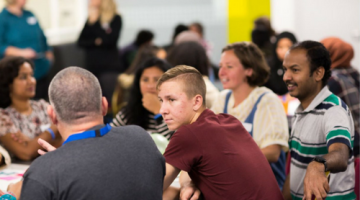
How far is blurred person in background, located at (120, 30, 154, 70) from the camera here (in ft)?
22.4

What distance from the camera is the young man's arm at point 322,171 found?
186cm

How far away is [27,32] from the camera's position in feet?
18.8

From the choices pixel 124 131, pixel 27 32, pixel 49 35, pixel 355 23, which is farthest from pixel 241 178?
pixel 49 35

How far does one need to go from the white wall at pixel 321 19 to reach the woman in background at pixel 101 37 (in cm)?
333

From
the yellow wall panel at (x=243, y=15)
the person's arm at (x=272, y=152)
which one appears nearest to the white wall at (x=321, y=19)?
the yellow wall panel at (x=243, y=15)

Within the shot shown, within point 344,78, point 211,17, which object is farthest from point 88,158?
point 211,17

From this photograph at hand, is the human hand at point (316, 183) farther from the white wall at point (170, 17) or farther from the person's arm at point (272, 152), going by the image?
the white wall at point (170, 17)

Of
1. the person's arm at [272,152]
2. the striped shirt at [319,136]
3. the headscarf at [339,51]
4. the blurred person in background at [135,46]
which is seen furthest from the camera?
the blurred person in background at [135,46]

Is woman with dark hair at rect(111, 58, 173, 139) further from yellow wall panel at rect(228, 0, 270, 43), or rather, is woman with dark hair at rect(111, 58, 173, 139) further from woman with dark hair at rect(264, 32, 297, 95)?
yellow wall panel at rect(228, 0, 270, 43)

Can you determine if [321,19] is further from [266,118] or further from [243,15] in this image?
[266,118]

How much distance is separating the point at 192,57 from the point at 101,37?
256 cm

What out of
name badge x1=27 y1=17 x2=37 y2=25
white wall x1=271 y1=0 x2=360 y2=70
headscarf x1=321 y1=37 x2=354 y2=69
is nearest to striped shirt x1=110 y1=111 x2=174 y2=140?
headscarf x1=321 y1=37 x2=354 y2=69

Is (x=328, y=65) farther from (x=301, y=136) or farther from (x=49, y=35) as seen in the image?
(x=49, y=35)

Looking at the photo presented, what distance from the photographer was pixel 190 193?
196 centimetres
